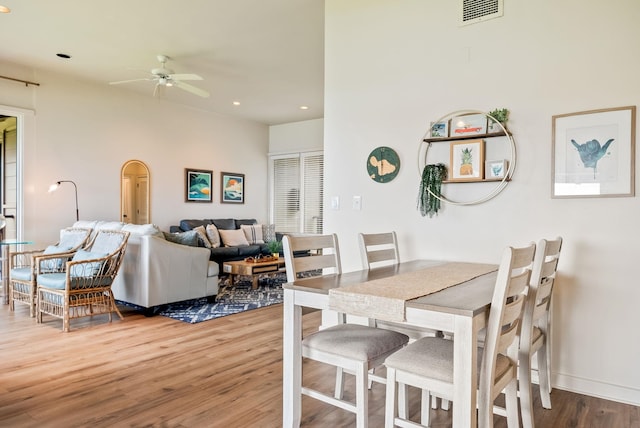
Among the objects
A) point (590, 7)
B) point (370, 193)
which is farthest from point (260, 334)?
point (590, 7)

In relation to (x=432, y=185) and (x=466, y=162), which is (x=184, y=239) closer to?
(x=432, y=185)

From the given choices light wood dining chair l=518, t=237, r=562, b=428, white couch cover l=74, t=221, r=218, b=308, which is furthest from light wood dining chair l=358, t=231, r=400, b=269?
white couch cover l=74, t=221, r=218, b=308

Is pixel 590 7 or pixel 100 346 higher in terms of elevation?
pixel 590 7

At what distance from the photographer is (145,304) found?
4234 mm

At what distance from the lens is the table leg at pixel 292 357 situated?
6.58 ft

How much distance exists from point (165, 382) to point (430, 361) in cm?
182

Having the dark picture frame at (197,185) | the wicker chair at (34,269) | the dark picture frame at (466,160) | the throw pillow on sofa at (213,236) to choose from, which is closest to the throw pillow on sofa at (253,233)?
the throw pillow on sofa at (213,236)

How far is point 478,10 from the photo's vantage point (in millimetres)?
2885

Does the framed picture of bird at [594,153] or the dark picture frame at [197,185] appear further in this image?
the dark picture frame at [197,185]

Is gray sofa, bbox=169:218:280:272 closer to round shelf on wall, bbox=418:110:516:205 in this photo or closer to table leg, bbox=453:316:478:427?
round shelf on wall, bbox=418:110:516:205

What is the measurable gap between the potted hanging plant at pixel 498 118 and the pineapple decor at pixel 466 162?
20 centimetres

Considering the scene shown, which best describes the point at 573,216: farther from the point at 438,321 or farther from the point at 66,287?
the point at 66,287

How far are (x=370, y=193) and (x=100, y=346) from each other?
99.1 inches

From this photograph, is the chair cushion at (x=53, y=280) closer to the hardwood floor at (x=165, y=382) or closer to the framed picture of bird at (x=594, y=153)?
the hardwood floor at (x=165, y=382)
